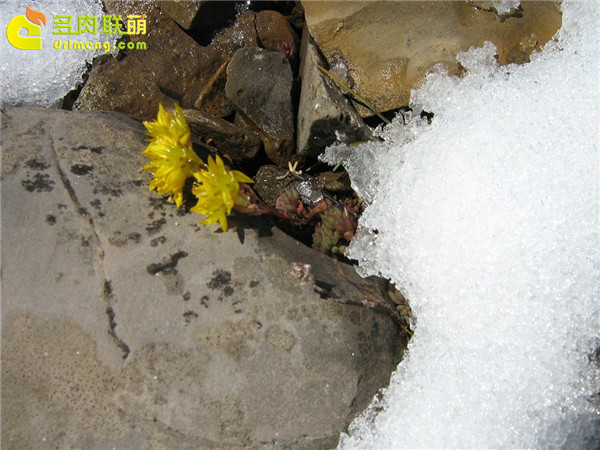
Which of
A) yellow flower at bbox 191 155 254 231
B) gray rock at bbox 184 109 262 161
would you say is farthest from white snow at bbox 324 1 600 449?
gray rock at bbox 184 109 262 161

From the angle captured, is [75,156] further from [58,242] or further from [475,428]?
[475,428]

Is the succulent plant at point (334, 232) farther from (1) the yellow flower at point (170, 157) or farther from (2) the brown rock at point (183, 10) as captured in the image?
(2) the brown rock at point (183, 10)

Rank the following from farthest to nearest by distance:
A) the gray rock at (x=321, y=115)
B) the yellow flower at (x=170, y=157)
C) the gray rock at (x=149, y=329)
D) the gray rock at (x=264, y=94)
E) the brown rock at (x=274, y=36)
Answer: the brown rock at (x=274, y=36) < the gray rock at (x=264, y=94) < the gray rock at (x=321, y=115) < the yellow flower at (x=170, y=157) < the gray rock at (x=149, y=329)

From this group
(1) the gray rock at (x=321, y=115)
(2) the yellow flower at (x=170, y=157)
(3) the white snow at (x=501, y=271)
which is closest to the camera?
(3) the white snow at (x=501, y=271)

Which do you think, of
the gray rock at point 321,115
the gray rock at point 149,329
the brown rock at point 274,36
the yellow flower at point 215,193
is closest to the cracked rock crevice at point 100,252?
the gray rock at point 149,329

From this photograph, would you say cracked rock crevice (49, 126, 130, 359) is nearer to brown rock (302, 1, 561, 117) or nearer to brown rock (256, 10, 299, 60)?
brown rock (256, 10, 299, 60)

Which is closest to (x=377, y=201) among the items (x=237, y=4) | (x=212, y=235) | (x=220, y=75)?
(x=212, y=235)

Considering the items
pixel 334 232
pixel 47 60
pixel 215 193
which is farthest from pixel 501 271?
pixel 47 60
